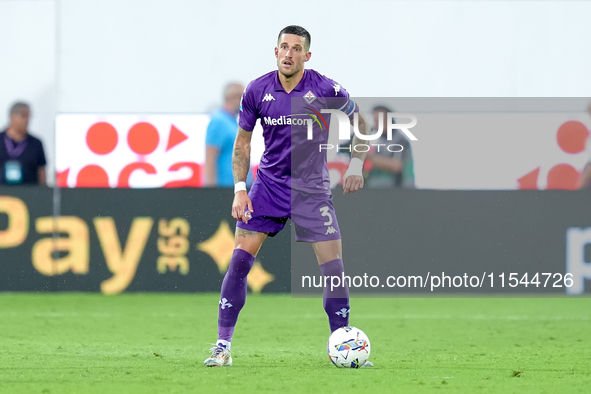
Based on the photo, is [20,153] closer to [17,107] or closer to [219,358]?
[17,107]

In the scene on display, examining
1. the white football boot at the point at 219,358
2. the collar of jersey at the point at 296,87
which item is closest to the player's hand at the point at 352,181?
the collar of jersey at the point at 296,87

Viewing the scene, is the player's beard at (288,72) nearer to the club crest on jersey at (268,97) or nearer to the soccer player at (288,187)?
the soccer player at (288,187)

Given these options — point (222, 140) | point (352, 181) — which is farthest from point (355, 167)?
point (222, 140)

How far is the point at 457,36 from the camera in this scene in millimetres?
10953

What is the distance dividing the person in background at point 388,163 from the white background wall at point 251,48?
1.70 ft

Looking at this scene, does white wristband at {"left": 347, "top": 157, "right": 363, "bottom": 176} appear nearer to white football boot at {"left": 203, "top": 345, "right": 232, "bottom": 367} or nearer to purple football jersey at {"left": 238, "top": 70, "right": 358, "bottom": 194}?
purple football jersey at {"left": 238, "top": 70, "right": 358, "bottom": 194}

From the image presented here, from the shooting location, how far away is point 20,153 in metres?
10.7

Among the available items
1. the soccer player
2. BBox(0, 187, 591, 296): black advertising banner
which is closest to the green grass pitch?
BBox(0, 187, 591, 296): black advertising banner

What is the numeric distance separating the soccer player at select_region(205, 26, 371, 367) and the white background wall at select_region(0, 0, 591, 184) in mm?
4997

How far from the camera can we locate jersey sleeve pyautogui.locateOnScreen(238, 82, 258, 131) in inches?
232

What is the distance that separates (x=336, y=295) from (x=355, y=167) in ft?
2.54

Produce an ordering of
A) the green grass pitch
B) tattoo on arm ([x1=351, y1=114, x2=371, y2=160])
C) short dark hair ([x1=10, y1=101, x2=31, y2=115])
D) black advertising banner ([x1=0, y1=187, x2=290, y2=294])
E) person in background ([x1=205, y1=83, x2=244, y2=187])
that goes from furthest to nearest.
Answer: short dark hair ([x1=10, y1=101, x2=31, y2=115]) → black advertising banner ([x1=0, y1=187, x2=290, y2=294]) → person in background ([x1=205, y1=83, x2=244, y2=187]) → tattoo on arm ([x1=351, y1=114, x2=371, y2=160]) → the green grass pitch

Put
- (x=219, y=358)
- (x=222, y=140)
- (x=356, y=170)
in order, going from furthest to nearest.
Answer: (x=222, y=140) < (x=356, y=170) < (x=219, y=358)

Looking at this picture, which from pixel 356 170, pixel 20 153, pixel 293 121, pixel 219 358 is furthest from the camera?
pixel 20 153
